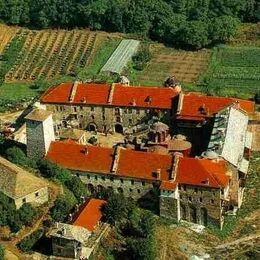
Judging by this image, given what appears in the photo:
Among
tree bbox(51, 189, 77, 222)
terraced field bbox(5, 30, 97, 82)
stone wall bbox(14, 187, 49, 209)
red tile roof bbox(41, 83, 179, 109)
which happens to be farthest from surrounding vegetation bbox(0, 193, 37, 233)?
terraced field bbox(5, 30, 97, 82)

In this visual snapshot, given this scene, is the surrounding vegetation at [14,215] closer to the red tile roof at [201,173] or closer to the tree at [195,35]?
the red tile roof at [201,173]

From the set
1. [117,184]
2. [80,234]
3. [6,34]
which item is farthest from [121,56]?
[80,234]

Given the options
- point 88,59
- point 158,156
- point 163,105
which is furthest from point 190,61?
point 158,156

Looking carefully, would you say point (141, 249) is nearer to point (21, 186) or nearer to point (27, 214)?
point (27, 214)

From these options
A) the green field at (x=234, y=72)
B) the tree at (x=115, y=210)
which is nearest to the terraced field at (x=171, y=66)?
the green field at (x=234, y=72)

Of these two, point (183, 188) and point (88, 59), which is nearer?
point (183, 188)

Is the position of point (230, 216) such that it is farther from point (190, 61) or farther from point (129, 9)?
point (129, 9)
